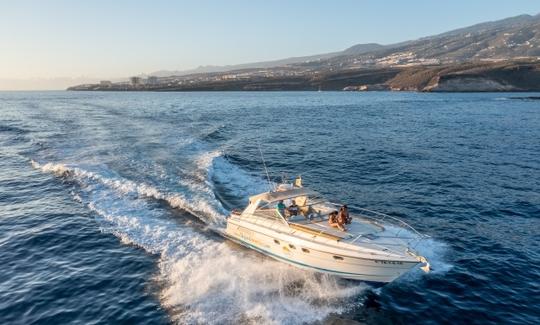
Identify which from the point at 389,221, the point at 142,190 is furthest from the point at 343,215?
the point at 142,190

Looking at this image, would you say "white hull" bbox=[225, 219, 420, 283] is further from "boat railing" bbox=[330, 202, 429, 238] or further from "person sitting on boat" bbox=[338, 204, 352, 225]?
"boat railing" bbox=[330, 202, 429, 238]

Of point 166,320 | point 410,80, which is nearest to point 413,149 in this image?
point 166,320

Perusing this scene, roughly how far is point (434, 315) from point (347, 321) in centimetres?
389

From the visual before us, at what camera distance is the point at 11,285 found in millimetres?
19734

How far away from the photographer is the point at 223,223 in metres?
26.3

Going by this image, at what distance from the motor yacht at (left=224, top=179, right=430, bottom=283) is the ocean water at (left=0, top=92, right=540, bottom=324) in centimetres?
82

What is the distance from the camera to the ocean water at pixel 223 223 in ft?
57.6

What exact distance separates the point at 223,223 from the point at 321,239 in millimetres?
8739

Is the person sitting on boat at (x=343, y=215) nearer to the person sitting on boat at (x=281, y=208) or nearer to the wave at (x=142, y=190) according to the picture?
the person sitting on boat at (x=281, y=208)

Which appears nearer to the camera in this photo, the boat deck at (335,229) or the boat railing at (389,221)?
the boat deck at (335,229)

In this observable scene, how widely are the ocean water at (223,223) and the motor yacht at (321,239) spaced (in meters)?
0.82

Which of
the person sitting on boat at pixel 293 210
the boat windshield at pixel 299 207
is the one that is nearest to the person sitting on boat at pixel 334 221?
the boat windshield at pixel 299 207

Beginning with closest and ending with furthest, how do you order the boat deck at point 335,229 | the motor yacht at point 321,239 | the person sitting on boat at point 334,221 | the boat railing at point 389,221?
the motor yacht at point 321,239
the boat deck at point 335,229
the person sitting on boat at point 334,221
the boat railing at point 389,221

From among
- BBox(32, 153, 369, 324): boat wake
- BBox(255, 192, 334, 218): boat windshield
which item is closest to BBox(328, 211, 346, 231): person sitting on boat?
BBox(255, 192, 334, 218): boat windshield
